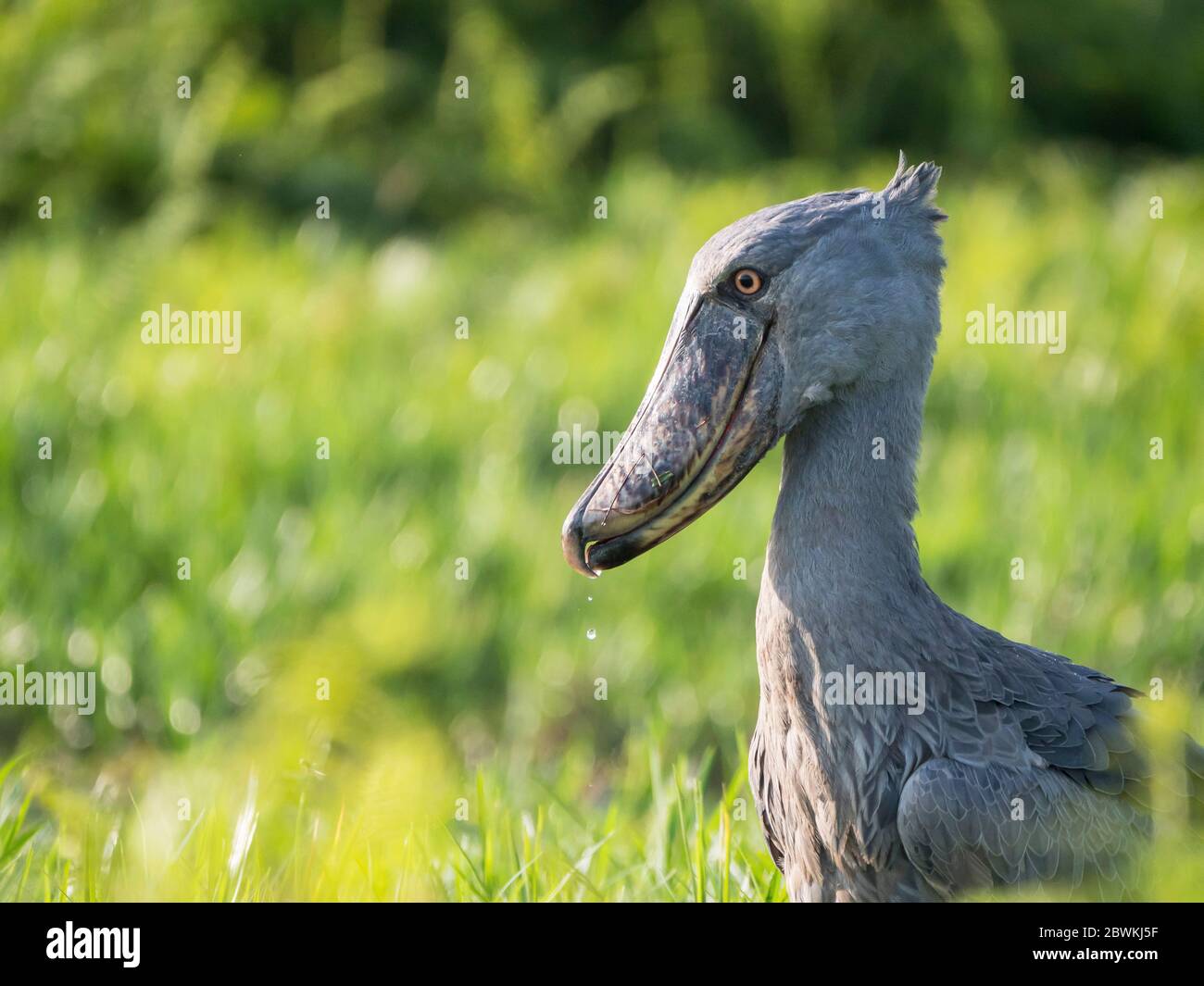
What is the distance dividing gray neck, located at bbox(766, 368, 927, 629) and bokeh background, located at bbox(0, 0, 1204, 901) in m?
0.55

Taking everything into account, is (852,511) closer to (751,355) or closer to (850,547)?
(850,547)

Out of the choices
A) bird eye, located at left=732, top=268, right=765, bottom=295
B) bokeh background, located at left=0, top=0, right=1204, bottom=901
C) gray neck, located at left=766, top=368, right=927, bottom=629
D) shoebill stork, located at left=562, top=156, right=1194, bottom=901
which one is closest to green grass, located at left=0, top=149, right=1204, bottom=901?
bokeh background, located at left=0, top=0, right=1204, bottom=901

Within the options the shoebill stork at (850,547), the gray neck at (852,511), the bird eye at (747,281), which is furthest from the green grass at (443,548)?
the bird eye at (747,281)

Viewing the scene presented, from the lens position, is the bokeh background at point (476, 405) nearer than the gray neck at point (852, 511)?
No

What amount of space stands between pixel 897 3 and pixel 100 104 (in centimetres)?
450

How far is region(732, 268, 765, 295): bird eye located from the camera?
222 centimetres

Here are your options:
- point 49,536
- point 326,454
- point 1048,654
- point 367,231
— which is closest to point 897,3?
point 367,231

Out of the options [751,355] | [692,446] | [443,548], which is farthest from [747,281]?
[443,548]

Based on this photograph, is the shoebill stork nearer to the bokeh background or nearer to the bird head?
the bird head

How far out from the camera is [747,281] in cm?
222

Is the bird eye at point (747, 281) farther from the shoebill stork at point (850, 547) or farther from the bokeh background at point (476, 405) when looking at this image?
the bokeh background at point (476, 405)

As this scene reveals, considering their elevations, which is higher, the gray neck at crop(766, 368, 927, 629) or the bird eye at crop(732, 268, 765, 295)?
the bird eye at crop(732, 268, 765, 295)

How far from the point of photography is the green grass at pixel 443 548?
2555 mm
